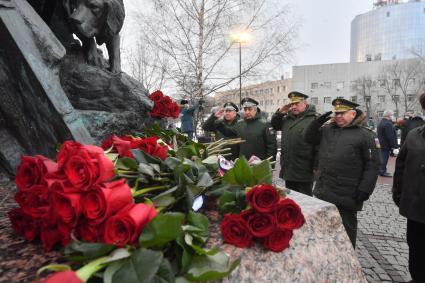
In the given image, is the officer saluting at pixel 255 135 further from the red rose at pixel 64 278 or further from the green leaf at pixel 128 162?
the red rose at pixel 64 278

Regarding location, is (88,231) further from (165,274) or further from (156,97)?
(156,97)

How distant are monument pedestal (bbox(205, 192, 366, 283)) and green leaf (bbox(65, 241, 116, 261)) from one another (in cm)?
48

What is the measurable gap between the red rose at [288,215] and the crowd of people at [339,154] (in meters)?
2.37

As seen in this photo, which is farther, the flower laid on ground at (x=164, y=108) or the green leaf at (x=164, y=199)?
the flower laid on ground at (x=164, y=108)

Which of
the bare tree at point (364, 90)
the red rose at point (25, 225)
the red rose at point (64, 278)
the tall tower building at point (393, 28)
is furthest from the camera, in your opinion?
the tall tower building at point (393, 28)

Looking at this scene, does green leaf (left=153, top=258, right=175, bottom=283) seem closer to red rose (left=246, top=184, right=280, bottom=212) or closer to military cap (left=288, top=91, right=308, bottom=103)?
red rose (left=246, top=184, right=280, bottom=212)

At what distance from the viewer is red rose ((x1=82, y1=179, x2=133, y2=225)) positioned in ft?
3.47

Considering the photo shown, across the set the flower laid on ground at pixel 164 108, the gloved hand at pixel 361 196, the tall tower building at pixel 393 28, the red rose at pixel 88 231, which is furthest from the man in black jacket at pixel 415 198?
the tall tower building at pixel 393 28

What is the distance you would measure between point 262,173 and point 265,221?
366mm

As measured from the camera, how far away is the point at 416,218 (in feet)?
10.5

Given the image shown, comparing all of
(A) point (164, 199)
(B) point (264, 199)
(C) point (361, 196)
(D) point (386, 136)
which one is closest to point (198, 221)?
(A) point (164, 199)

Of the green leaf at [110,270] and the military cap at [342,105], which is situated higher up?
the military cap at [342,105]

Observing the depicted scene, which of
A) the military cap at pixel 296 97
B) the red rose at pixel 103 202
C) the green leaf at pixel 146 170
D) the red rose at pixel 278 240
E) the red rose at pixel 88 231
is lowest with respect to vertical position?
the red rose at pixel 278 240

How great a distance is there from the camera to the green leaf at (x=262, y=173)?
5.57 ft
